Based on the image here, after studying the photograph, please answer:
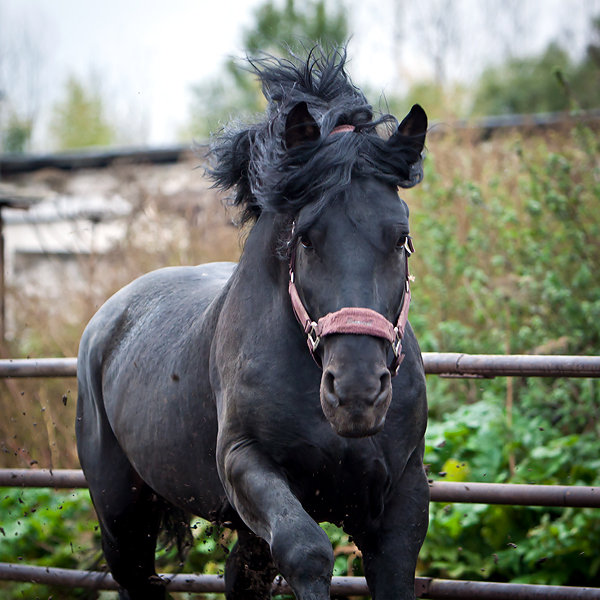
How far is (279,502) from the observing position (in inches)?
89.8

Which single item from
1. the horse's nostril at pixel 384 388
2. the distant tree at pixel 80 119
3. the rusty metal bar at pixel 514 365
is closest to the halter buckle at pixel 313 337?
the horse's nostril at pixel 384 388

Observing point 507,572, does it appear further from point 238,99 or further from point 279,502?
point 238,99

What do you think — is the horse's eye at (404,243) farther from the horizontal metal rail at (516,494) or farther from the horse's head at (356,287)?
the horizontal metal rail at (516,494)

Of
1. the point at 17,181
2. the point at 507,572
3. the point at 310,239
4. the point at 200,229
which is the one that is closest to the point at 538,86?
the point at 17,181

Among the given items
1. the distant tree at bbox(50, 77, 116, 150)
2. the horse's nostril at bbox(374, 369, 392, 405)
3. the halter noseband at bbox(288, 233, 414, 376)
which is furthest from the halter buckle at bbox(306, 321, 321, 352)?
the distant tree at bbox(50, 77, 116, 150)

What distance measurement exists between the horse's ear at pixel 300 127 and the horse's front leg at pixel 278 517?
3.31 ft

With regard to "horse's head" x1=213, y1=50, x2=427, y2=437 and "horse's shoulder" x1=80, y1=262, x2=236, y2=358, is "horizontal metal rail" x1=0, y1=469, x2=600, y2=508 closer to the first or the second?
"horse's shoulder" x1=80, y1=262, x2=236, y2=358

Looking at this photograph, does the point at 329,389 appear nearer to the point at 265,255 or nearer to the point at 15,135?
the point at 265,255

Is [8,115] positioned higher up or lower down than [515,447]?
higher up

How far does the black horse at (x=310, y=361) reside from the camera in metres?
2.19

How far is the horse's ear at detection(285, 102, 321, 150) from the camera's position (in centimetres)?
245

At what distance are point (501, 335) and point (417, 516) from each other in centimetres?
343

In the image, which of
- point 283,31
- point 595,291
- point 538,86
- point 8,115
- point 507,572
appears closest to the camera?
point 507,572

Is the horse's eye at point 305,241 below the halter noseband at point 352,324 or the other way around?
the other way around
